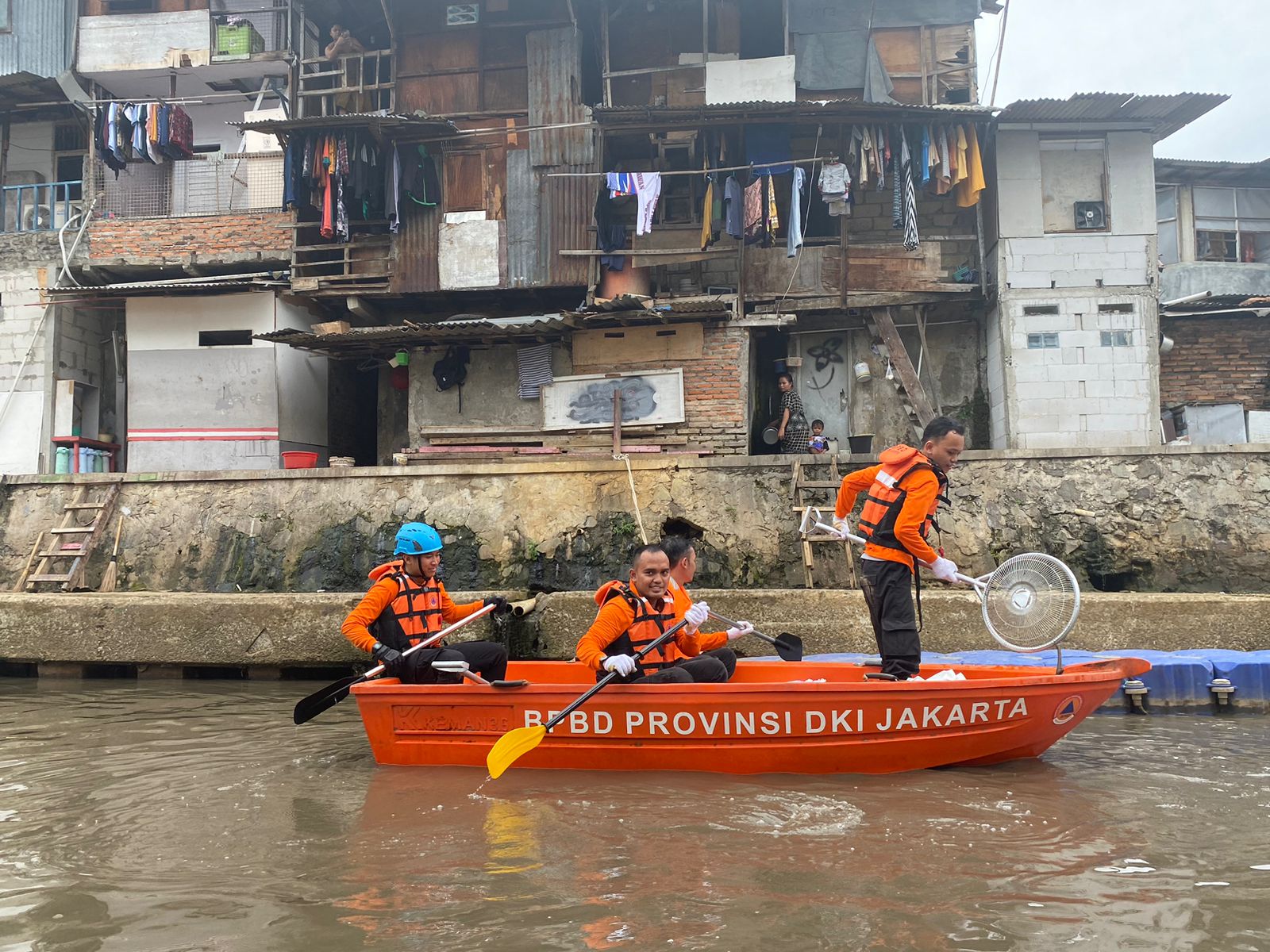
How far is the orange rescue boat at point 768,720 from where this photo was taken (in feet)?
17.4

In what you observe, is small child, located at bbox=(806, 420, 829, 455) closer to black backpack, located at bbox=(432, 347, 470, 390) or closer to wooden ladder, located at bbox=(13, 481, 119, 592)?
black backpack, located at bbox=(432, 347, 470, 390)

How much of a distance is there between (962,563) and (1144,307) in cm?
547

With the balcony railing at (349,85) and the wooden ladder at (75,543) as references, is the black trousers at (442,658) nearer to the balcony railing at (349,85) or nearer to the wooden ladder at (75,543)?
the wooden ladder at (75,543)

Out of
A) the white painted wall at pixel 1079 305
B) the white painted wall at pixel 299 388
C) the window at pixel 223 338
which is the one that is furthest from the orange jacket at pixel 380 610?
the window at pixel 223 338

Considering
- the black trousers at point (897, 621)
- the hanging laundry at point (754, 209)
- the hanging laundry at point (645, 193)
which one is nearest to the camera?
the black trousers at point (897, 621)

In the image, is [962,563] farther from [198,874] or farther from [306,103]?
[306,103]

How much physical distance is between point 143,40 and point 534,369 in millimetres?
9437

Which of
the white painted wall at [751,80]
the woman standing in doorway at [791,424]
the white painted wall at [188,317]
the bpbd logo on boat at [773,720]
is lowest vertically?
the bpbd logo on boat at [773,720]

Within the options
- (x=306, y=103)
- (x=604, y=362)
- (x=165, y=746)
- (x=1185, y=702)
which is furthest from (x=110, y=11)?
(x=1185, y=702)

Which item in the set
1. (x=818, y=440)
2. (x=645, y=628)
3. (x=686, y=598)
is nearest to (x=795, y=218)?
(x=818, y=440)

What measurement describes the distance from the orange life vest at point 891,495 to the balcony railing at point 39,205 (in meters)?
16.1

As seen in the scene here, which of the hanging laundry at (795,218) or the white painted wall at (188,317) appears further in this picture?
the white painted wall at (188,317)

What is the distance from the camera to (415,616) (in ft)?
20.7

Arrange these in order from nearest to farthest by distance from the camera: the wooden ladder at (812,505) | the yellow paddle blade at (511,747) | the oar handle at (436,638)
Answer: the yellow paddle blade at (511,747)
the oar handle at (436,638)
the wooden ladder at (812,505)
